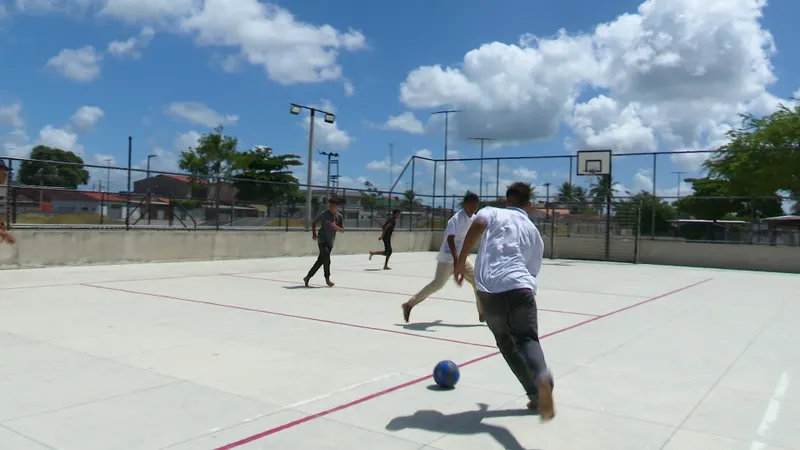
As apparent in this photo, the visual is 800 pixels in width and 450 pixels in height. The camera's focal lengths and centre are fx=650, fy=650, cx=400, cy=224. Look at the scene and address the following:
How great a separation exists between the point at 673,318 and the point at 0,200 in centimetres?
1411

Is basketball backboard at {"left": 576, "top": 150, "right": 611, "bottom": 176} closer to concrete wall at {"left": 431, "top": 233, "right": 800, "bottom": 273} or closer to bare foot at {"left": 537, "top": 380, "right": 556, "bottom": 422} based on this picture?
concrete wall at {"left": 431, "top": 233, "right": 800, "bottom": 273}

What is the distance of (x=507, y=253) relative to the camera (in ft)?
15.0

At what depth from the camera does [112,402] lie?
470 centimetres

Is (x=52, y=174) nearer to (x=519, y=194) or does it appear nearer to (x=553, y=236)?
(x=519, y=194)

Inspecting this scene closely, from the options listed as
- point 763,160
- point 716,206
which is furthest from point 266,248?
point 763,160

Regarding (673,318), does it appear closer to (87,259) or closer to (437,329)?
(437,329)

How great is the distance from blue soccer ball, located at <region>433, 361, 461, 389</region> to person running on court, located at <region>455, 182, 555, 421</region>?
2.38 ft

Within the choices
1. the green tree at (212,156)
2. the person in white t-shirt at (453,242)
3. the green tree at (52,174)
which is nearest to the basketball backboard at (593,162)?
the green tree at (52,174)

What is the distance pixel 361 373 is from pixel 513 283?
6.26 ft

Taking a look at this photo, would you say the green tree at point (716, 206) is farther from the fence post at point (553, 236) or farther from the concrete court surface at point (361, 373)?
the concrete court surface at point (361, 373)

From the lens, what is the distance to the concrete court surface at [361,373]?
421 cm

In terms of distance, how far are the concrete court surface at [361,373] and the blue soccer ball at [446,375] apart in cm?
11

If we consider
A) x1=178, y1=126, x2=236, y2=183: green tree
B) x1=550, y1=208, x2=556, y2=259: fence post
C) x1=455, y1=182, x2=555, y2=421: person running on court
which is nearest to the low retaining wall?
x1=550, y1=208, x2=556, y2=259: fence post

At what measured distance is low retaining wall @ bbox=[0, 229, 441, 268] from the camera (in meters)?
14.5
